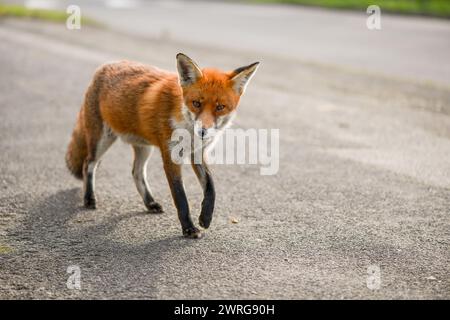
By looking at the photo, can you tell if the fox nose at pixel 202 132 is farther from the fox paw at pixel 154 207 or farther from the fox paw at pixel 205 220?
the fox paw at pixel 154 207

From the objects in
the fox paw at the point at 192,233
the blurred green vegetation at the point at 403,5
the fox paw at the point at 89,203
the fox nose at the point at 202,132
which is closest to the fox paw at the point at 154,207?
the fox paw at the point at 89,203

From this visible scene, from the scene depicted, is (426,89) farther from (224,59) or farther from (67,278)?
(67,278)

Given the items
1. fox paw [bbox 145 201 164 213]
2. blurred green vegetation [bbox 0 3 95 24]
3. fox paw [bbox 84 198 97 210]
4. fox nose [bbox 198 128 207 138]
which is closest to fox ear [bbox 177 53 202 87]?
fox nose [bbox 198 128 207 138]

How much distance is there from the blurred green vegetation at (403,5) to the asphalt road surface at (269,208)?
7.64m

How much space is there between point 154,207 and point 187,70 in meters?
1.43

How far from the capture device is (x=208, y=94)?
5.21m

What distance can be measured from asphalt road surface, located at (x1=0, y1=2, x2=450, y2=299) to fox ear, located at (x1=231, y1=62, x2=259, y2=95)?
1.21 meters

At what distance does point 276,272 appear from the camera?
183 inches

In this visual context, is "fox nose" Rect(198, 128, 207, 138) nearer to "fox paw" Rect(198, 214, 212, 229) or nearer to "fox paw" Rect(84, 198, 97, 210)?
"fox paw" Rect(198, 214, 212, 229)

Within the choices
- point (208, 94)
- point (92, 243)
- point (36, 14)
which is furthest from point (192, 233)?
point (36, 14)

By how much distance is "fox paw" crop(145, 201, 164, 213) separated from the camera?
6.04 meters

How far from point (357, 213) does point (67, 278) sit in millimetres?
2722

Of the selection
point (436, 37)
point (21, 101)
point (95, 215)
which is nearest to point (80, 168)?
point (95, 215)

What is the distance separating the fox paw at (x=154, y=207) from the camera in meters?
6.04
